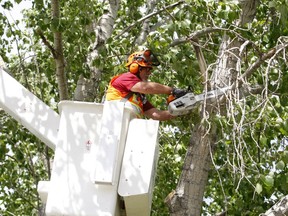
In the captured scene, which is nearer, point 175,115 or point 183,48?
point 175,115

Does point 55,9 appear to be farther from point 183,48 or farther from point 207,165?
point 207,165

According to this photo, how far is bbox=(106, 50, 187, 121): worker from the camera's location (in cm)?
477

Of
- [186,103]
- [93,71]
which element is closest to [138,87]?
[186,103]

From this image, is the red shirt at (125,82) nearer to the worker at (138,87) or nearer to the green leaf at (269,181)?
the worker at (138,87)

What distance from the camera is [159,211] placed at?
8148 mm

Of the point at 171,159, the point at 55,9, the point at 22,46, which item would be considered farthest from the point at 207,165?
the point at 22,46

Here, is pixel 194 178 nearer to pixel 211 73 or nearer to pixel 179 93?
pixel 179 93

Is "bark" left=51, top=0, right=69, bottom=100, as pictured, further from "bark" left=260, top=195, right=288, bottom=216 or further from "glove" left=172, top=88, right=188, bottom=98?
"bark" left=260, top=195, right=288, bottom=216

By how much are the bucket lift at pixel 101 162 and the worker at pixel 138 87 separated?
305 mm

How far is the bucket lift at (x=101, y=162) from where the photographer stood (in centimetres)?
419

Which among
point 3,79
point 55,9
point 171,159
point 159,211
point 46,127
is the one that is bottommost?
point 159,211

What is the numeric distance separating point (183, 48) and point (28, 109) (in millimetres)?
1276

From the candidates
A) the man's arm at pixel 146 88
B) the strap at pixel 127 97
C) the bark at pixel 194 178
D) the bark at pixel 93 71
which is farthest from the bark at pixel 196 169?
the bark at pixel 93 71

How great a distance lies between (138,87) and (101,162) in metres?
0.77
